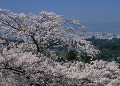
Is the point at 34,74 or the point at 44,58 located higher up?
the point at 44,58

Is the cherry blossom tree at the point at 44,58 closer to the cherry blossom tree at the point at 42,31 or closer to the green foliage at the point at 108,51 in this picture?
the cherry blossom tree at the point at 42,31

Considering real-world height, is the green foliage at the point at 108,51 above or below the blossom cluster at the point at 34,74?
above

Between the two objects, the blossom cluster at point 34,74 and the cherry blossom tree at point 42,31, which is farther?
the cherry blossom tree at point 42,31

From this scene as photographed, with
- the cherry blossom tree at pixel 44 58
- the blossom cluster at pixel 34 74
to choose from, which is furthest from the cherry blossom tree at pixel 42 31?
the blossom cluster at pixel 34 74

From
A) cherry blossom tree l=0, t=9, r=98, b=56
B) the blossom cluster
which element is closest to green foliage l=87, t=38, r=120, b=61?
cherry blossom tree l=0, t=9, r=98, b=56

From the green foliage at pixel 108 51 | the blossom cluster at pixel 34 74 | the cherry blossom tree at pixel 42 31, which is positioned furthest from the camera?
the green foliage at pixel 108 51

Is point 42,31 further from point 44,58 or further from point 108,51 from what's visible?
point 108,51

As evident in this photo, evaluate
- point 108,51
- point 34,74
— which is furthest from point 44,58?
point 108,51

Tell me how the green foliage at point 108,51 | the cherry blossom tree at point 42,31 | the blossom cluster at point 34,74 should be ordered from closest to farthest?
the blossom cluster at point 34,74 → the cherry blossom tree at point 42,31 → the green foliage at point 108,51
